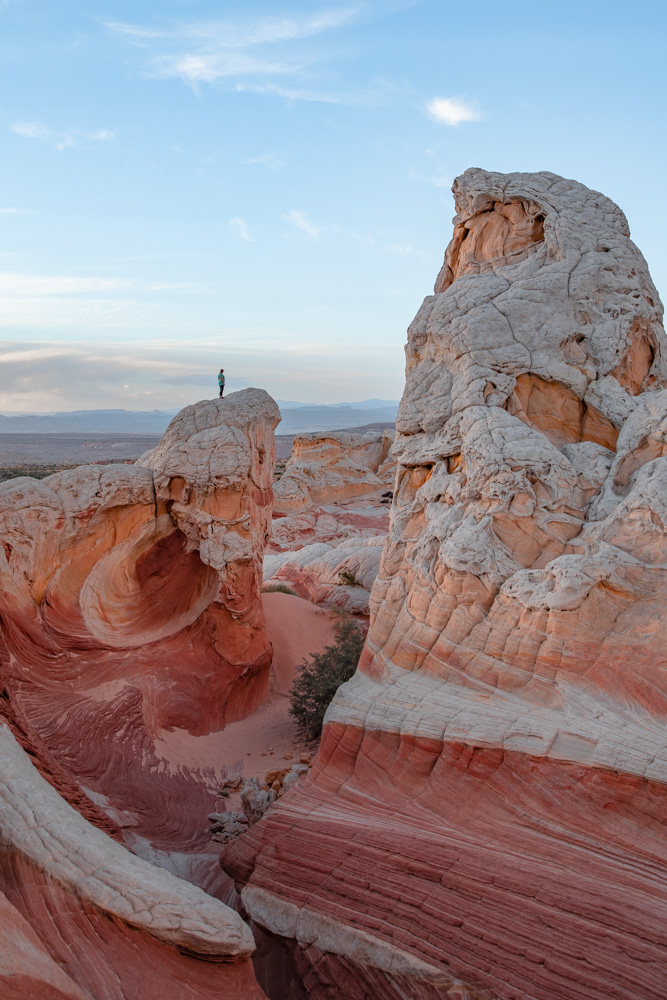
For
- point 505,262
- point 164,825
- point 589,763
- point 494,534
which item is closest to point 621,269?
point 505,262

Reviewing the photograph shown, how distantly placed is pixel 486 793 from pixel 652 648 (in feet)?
5.30

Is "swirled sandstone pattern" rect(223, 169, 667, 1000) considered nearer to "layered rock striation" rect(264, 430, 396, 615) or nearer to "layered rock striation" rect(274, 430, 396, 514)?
"layered rock striation" rect(264, 430, 396, 615)

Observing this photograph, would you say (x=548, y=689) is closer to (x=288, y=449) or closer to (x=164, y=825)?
(x=164, y=825)

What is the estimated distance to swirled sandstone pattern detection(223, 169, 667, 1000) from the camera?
4.71 meters

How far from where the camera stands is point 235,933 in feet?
15.2

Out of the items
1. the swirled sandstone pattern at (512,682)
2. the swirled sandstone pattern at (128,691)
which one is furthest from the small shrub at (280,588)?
the swirled sandstone pattern at (512,682)

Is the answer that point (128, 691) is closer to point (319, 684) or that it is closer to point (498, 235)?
point (319, 684)

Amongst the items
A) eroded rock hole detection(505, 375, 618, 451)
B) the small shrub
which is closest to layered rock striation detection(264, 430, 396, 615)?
the small shrub

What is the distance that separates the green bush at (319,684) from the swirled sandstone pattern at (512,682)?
3364 mm

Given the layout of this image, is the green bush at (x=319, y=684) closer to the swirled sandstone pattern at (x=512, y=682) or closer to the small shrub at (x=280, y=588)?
the swirled sandstone pattern at (x=512, y=682)

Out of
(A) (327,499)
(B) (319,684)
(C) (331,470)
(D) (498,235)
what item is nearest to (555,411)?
(D) (498,235)

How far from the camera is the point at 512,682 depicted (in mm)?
5715

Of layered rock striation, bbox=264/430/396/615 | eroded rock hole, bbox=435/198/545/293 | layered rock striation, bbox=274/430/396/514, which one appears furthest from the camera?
layered rock striation, bbox=274/430/396/514

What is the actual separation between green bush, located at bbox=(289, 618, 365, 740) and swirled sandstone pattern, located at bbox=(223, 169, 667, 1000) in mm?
3364
